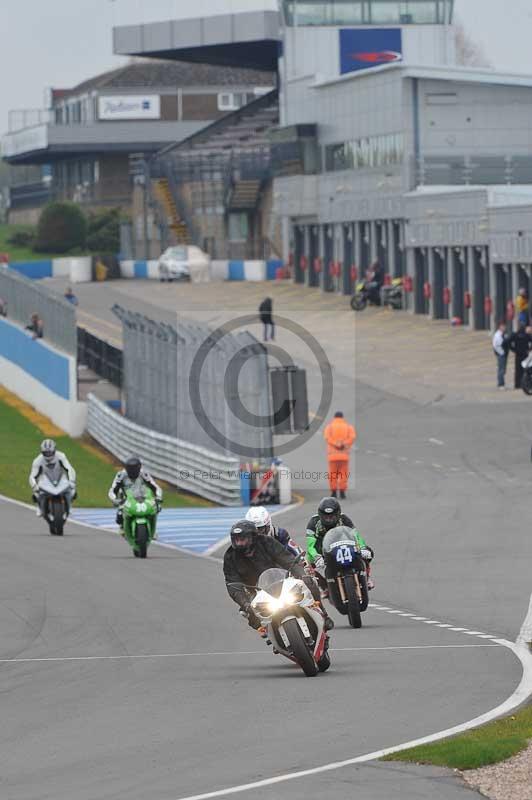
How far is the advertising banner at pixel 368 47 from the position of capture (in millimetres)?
77812

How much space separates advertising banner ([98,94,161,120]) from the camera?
119062 millimetres

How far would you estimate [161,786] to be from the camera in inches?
367

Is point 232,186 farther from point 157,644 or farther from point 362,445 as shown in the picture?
point 157,644

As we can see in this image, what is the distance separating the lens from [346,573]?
53.1ft

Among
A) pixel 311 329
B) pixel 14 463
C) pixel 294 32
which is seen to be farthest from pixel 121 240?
pixel 14 463

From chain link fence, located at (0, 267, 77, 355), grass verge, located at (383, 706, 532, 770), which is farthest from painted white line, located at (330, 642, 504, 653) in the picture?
chain link fence, located at (0, 267, 77, 355)

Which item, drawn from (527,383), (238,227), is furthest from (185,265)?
(527,383)

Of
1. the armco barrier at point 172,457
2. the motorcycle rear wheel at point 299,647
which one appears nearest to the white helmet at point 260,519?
the motorcycle rear wheel at point 299,647

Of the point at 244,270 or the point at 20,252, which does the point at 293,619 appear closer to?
the point at 244,270

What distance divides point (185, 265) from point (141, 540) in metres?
55.8

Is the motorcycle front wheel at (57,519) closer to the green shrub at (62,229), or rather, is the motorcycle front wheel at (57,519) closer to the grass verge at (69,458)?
the grass verge at (69,458)

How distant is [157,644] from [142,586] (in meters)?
4.45

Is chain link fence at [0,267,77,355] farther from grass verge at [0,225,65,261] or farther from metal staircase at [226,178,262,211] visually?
grass verge at [0,225,65,261]

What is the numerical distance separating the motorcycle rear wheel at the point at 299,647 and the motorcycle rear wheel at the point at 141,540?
9.54 m
